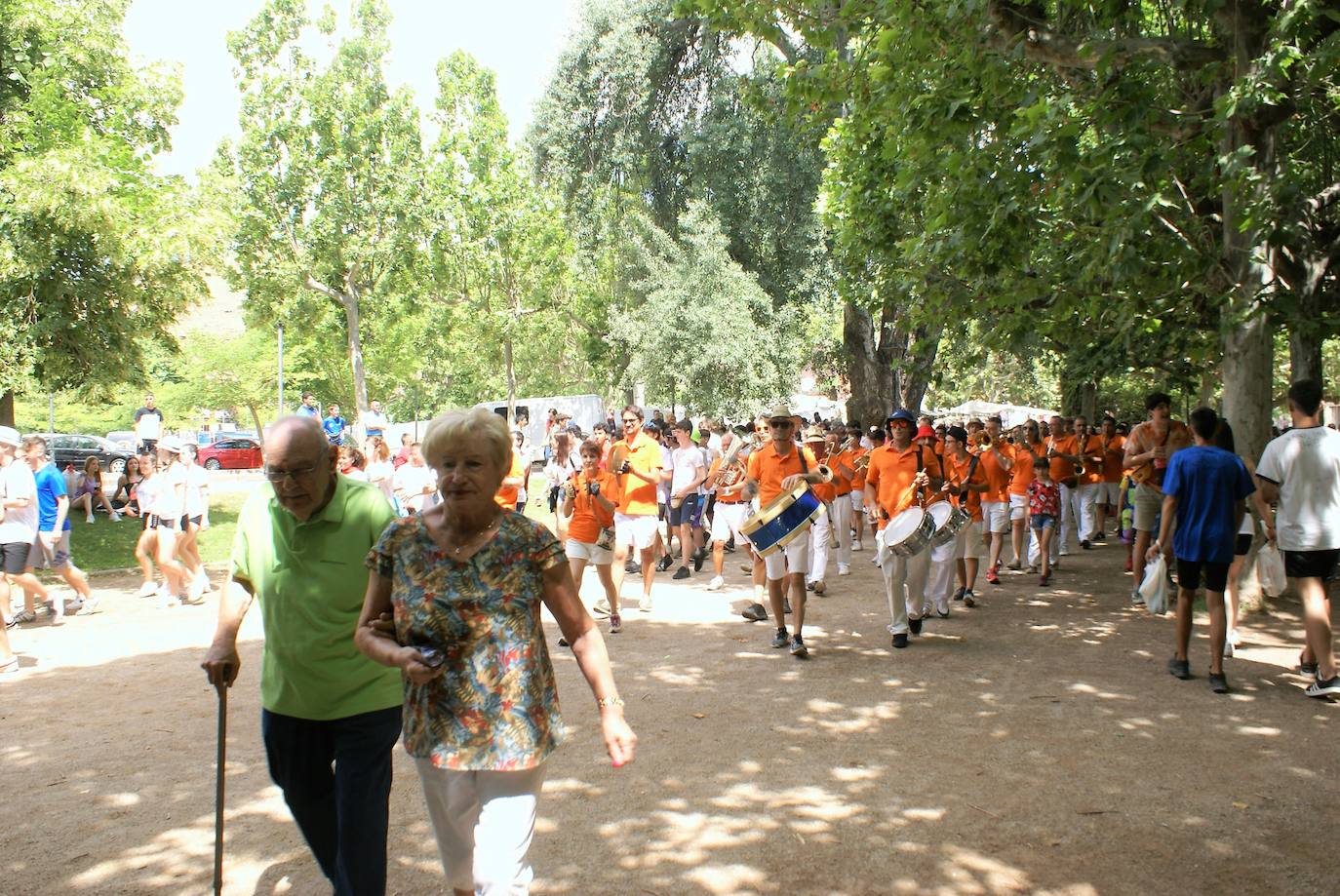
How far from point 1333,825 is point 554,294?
148ft

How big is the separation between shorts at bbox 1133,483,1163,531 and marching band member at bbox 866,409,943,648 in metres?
3.40

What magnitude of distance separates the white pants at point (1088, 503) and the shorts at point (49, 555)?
13049mm

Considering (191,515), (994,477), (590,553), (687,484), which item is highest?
(994,477)

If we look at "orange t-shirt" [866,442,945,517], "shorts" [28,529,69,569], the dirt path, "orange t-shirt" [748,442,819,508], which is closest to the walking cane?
the dirt path

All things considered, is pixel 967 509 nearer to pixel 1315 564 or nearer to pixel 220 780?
pixel 1315 564

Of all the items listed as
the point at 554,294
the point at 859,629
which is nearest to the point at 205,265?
the point at 859,629

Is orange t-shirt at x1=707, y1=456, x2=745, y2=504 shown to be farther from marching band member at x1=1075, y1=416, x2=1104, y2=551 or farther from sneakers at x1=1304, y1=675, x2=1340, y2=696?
sneakers at x1=1304, y1=675, x2=1340, y2=696

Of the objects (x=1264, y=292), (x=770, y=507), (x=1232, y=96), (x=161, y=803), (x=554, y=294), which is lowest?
(x=161, y=803)

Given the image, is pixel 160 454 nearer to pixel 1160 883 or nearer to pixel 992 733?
pixel 992 733

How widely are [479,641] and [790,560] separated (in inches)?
221

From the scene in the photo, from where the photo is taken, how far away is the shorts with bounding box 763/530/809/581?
8.31m

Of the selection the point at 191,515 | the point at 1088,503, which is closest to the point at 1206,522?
the point at 1088,503

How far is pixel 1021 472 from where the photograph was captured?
13070 mm

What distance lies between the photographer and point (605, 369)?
45.2 metres
